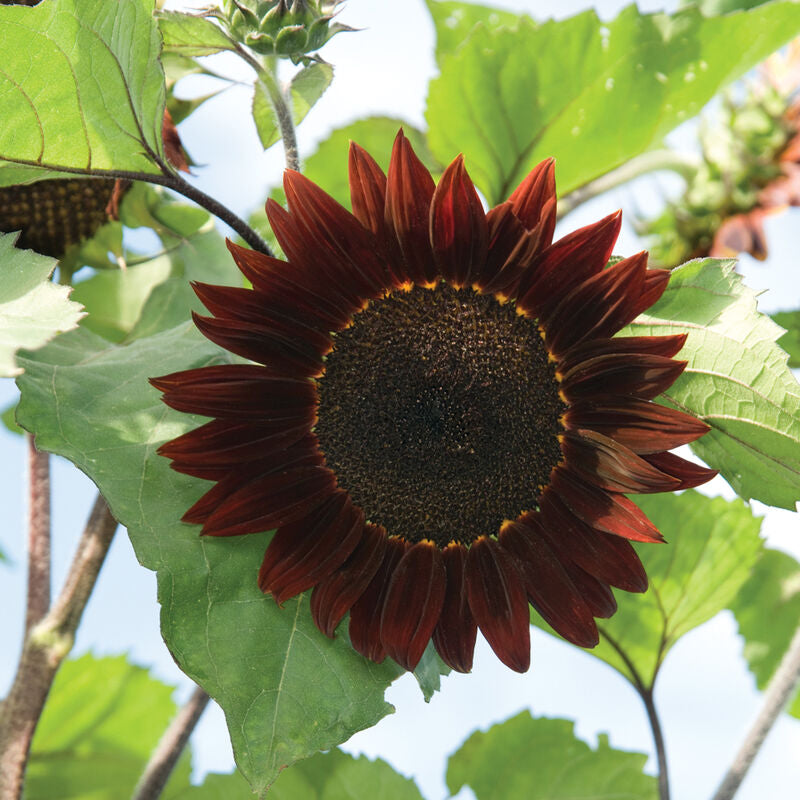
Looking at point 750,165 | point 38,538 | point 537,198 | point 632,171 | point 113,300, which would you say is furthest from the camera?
point 750,165

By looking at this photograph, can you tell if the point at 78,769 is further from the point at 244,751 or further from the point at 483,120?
the point at 483,120

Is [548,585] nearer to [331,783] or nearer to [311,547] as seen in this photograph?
[311,547]

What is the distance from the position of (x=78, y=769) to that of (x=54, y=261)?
0.75 m

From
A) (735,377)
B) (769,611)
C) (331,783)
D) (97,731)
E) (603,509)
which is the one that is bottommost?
(97,731)

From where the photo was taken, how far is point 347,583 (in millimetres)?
664

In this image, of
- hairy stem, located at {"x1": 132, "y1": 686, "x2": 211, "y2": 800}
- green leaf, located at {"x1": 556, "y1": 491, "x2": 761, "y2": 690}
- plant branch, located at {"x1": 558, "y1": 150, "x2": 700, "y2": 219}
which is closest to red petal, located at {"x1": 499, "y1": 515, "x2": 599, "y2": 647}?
green leaf, located at {"x1": 556, "y1": 491, "x2": 761, "y2": 690}

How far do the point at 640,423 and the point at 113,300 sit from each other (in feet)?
2.10

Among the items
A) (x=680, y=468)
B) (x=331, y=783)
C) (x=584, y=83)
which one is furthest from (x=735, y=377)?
(x=331, y=783)

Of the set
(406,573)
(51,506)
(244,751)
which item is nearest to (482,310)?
(406,573)

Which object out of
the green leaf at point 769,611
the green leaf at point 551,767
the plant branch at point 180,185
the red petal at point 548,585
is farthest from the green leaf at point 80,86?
the green leaf at point 769,611

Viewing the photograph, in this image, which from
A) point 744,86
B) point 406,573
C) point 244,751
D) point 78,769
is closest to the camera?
point 244,751

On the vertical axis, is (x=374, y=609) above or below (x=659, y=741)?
above

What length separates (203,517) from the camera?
62 centimetres

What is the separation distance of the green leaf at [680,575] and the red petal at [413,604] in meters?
0.24
